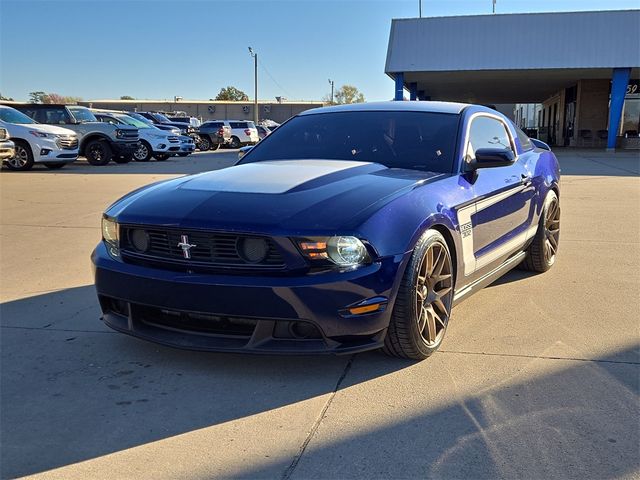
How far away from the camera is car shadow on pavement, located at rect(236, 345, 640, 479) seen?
2.42 metres

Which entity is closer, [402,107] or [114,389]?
[114,389]

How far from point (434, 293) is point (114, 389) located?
6.21ft

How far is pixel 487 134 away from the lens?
4.83m

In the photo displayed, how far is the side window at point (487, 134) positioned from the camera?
4.48 metres

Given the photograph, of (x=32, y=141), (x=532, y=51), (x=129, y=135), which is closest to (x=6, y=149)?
(x=32, y=141)

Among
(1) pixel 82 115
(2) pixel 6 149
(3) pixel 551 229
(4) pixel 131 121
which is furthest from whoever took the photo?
(4) pixel 131 121

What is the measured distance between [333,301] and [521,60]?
27.1m

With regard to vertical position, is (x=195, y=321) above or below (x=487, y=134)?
below

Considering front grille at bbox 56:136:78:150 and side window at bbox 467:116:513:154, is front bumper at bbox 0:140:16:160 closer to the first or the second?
front grille at bbox 56:136:78:150

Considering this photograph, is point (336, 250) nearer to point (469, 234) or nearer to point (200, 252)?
point (200, 252)

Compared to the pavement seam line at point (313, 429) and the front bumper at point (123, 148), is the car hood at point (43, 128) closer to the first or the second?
the front bumper at point (123, 148)

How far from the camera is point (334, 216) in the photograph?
309 centimetres

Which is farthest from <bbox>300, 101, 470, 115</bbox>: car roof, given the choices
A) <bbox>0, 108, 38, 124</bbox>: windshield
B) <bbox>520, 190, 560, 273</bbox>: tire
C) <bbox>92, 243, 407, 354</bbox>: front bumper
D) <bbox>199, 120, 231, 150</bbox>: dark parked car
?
<bbox>199, 120, 231, 150</bbox>: dark parked car

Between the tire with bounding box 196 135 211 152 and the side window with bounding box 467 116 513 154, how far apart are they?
93.1 feet
